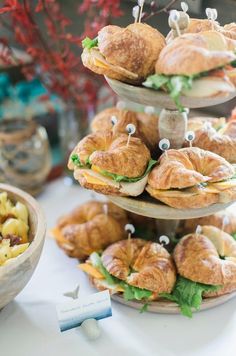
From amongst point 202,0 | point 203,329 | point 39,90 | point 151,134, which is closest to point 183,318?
point 203,329

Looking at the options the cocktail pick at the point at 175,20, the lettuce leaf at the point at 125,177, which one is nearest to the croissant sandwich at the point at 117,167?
the lettuce leaf at the point at 125,177

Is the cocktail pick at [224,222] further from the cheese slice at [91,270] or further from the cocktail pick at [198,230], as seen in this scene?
the cheese slice at [91,270]

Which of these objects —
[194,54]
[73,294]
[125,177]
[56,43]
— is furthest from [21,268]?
[56,43]

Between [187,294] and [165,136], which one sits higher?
[165,136]

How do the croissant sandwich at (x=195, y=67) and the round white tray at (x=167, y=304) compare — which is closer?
the croissant sandwich at (x=195, y=67)

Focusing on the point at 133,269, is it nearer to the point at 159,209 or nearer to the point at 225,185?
the point at 159,209

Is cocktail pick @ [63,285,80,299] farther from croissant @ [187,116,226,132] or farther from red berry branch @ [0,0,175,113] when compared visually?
red berry branch @ [0,0,175,113]

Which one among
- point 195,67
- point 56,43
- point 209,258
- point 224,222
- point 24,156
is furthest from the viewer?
point 24,156
